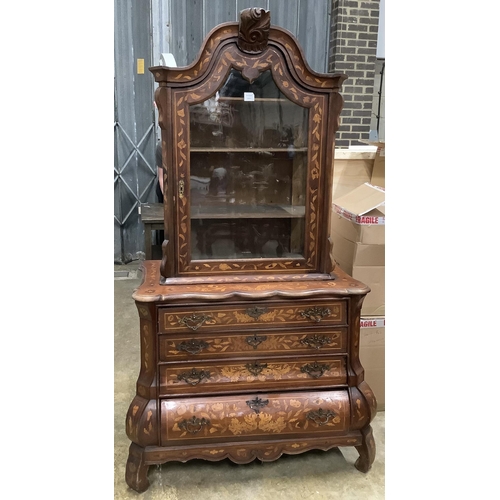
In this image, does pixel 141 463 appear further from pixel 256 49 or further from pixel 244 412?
pixel 256 49

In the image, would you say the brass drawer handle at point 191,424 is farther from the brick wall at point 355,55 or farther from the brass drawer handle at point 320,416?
Answer: the brick wall at point 355,55

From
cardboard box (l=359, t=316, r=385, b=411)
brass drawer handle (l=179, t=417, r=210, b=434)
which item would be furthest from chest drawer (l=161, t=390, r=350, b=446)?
cardboard box (l=359, t=316, r=385, b=411)

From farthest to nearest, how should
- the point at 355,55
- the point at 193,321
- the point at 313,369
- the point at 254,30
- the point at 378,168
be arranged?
the point at 355,55, the point at 378,168, the point at 313,369, the point at 193,321, the point at 254,30

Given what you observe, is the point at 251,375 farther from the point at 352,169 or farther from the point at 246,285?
the point at 352,169

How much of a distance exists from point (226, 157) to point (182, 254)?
37cm

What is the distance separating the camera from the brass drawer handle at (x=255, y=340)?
1.57 meters

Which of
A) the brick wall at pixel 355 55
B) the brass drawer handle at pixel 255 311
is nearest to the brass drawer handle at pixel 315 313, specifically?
the brass drawer handle at pixel 255 311

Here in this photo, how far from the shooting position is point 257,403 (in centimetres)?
158

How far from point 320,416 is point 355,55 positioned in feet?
10.6

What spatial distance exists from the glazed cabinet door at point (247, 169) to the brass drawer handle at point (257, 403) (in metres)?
0.44

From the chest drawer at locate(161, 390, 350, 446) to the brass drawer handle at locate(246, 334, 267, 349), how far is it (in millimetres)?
180

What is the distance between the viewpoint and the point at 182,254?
1592mm

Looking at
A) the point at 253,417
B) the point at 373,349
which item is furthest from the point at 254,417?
the point at 373,349

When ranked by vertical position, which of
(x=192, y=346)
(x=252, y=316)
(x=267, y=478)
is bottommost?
(x=267, y=478)
